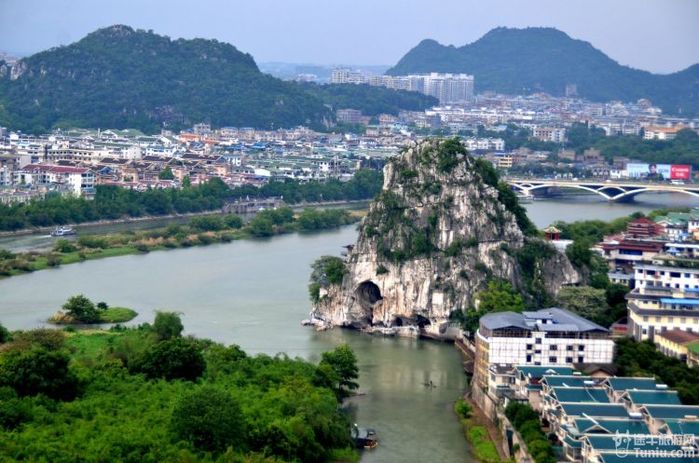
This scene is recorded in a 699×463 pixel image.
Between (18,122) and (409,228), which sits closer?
(409,228)

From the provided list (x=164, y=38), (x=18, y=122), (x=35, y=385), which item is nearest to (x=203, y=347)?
(x=35, y=385)

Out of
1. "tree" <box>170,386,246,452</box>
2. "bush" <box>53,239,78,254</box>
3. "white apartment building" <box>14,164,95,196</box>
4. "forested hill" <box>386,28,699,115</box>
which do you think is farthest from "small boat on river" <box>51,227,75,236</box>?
"forested hill" <box>386,28,699,115</box>

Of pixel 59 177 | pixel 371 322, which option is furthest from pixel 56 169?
pixel 371 322

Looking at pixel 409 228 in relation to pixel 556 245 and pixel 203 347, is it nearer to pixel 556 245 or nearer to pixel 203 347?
pixel 556 245

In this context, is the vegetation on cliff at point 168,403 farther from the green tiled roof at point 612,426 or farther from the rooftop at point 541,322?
the green tiled roof at point 612,426

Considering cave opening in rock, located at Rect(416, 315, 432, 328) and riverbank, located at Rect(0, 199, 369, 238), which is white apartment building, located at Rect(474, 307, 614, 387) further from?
riverbank, located at Rect(0, 199, 369, 238)

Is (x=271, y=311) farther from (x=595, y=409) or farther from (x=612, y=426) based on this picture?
(x=612, y=426)
